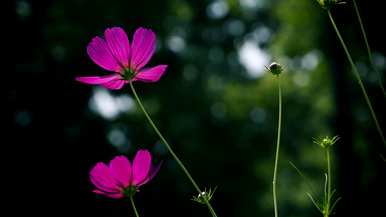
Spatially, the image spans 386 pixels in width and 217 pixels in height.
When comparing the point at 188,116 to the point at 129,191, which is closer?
the point at 129,191

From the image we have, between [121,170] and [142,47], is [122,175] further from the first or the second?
[142,47]

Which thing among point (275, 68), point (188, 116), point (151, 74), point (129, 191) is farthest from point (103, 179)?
point (188, 116)

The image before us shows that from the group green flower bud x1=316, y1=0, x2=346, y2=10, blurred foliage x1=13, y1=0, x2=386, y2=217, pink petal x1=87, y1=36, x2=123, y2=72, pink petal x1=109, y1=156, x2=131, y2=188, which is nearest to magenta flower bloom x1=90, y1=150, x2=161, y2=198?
pink petal x1=109, y1=156, x2=131, y2=188

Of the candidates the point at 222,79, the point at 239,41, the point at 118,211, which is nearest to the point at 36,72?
the point at 118,211

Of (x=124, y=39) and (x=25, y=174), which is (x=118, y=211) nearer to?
(x=25, y=174)

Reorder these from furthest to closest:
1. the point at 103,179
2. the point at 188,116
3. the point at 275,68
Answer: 1. the point at 188,116
2. the point at 275,68
3. the point at 103,179

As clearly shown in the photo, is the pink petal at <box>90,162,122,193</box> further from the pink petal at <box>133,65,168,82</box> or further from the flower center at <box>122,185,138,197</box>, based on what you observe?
the pink petal at <box>133,65,168,82</box>

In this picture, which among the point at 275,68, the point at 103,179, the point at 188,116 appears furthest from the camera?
the point at 188,116

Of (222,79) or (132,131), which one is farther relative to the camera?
(222,79)
